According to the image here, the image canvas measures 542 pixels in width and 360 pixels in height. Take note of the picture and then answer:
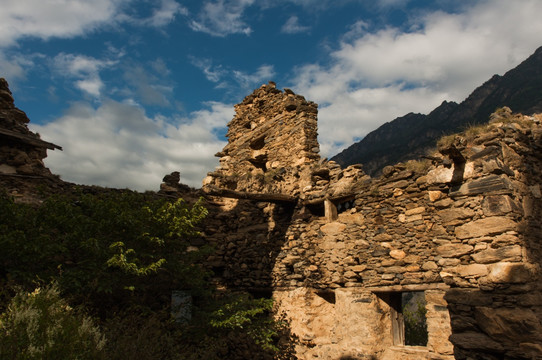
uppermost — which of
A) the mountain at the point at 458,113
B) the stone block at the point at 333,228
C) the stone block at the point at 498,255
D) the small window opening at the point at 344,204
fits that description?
the mountain at the point at 458,113

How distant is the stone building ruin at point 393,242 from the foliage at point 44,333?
11.8 feet

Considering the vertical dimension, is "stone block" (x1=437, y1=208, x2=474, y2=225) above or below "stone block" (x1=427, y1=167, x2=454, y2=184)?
below

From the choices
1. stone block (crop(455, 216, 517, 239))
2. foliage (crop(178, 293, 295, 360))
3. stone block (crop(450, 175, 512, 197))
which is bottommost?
foliage (crop(178, 293, 295, 360))

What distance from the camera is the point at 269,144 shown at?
36.2 ft

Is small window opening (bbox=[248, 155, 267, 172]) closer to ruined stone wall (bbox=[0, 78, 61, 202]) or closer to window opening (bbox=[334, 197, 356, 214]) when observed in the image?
window opening (bbox=[334, 197, 356, 214])

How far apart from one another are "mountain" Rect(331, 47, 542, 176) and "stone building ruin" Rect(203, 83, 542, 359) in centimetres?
2562

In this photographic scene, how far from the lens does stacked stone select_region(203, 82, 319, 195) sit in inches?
377

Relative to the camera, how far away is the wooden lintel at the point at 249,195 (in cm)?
762

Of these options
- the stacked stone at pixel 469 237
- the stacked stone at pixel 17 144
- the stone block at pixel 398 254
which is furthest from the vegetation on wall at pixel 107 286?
the stone block at pixel 398 254

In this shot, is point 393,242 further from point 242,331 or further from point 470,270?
point 242,331

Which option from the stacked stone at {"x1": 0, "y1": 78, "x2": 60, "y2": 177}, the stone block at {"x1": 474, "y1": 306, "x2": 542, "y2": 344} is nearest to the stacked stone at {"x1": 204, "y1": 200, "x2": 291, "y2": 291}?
the stacked stone at {"x1": 0, "y1": 78, "x2": 60, "y2": 177}

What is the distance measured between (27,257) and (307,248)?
534 centimetres

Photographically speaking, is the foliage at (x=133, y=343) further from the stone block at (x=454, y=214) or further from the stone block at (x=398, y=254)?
the stone block at (x=454, y=214)

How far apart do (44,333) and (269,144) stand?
7.86m
